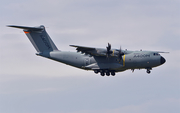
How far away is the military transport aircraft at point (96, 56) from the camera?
85.1 feet

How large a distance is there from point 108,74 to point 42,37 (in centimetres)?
744

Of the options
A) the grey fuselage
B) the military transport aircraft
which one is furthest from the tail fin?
the grey fuselage

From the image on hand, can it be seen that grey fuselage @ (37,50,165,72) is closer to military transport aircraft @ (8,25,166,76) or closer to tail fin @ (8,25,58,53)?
military transport aircraft @ (8,25,166,76)

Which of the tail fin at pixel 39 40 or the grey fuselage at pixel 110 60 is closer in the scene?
the grey fuselage at pixel 110 60

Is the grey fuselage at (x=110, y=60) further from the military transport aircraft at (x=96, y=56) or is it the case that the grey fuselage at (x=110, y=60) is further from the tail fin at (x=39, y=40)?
the tail fin at (x=39, y=40)

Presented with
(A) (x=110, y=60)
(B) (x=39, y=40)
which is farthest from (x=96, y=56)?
(B) (x=39, y=40)

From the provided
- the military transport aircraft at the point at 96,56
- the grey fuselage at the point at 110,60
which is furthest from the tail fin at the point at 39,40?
the grey fuselage at the point at 110,60

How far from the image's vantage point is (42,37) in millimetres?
28688

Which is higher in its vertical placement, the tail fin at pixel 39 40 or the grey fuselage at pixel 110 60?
the tail fin at pixel 39 40

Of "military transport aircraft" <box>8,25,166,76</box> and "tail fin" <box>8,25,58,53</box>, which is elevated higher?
"tail fin" <box>8,25,58,53</box>

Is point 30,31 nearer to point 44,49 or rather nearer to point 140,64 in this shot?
point 44,49

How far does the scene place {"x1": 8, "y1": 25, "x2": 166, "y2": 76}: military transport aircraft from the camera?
25.9 meters

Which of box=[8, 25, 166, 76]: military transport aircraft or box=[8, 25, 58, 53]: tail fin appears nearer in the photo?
box=[8, 25, 166, 76]: military transport aircraft

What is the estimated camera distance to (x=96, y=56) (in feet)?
88.6
